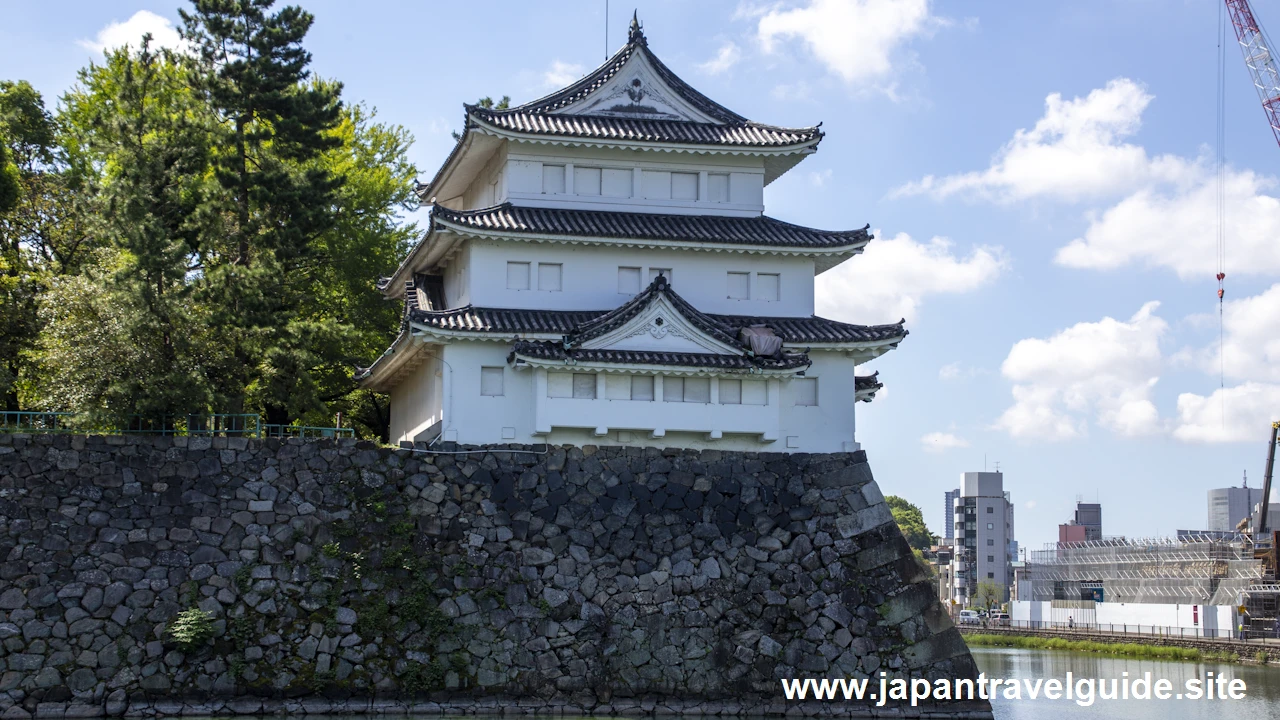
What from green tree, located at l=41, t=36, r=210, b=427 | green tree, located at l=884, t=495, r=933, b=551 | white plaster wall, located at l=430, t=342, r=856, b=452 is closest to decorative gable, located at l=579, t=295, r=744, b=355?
white plaster wall, located at l=430, t=342, r=856, b=452

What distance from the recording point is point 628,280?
1254 inches

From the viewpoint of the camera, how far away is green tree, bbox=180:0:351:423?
31.6 meters

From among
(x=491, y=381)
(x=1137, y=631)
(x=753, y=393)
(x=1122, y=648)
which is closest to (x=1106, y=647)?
(x=1122, y=648)

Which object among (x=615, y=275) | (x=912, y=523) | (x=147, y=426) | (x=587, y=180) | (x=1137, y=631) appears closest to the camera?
(x=147, y=426)

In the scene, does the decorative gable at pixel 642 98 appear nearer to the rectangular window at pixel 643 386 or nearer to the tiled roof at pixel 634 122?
the tiled roof at pixel 634 122

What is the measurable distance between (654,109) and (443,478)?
11818 millimetres

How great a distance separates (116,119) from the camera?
30.3 m

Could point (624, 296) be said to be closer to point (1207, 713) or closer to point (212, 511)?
point (212, 511)

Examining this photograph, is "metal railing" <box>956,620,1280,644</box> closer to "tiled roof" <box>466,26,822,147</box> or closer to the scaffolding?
the scaffolding

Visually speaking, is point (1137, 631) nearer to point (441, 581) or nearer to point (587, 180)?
point (587, 180)

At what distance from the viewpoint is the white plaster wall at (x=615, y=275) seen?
30891 millimetres

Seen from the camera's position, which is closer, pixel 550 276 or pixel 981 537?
pixel 550 276

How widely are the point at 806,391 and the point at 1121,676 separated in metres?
18.7

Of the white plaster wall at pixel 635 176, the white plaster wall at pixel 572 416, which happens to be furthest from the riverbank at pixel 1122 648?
the white plaster wall at pixel 635 176
